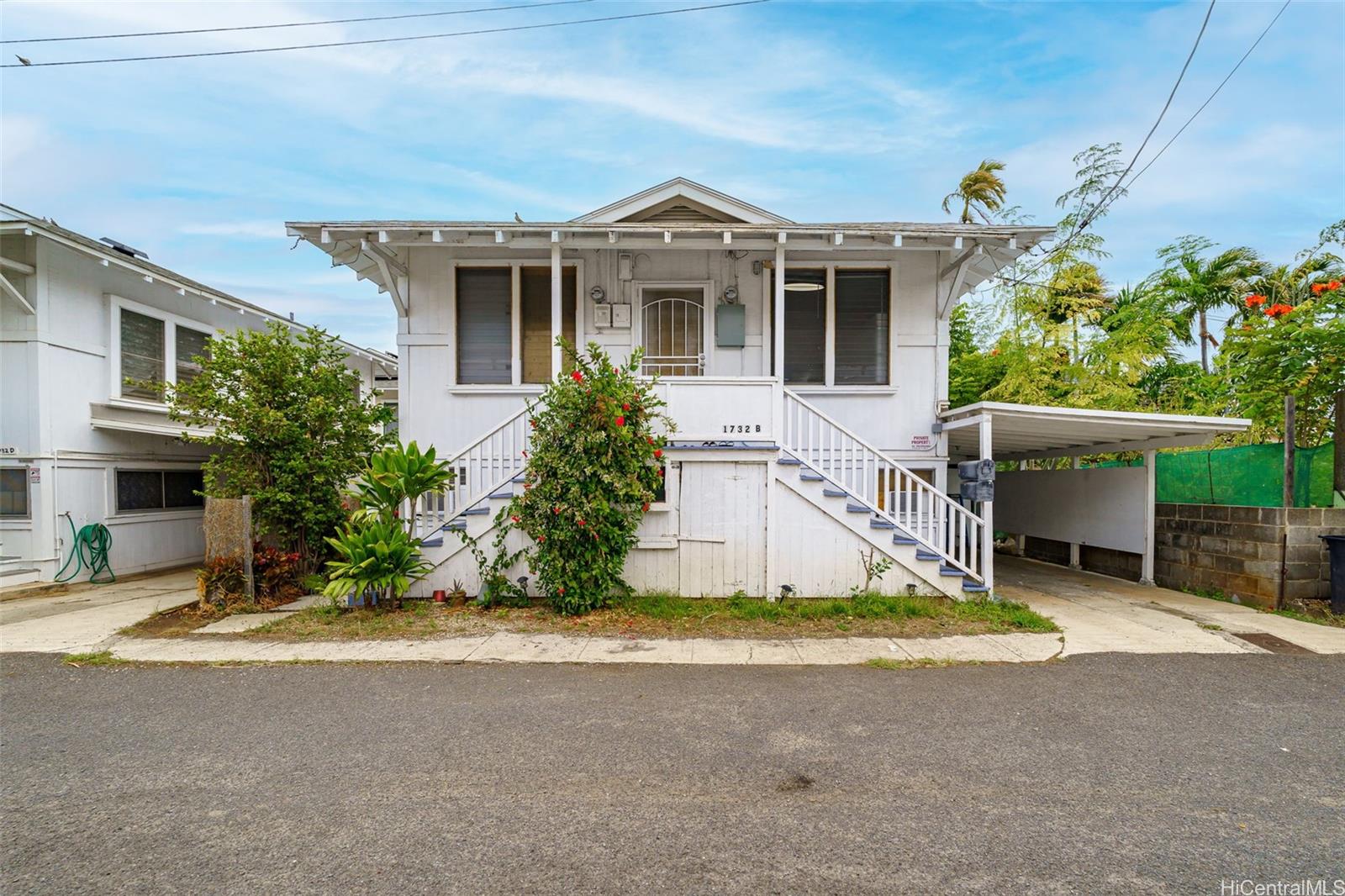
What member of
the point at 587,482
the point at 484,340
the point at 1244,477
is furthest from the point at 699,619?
the point at 1244,477

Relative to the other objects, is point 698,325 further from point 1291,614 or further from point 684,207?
point 1291,614

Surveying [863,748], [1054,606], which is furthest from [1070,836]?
[1054,606]

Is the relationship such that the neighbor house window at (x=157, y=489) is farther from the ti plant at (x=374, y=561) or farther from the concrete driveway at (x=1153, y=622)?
the concrete driveway at (x=1153, y=622)

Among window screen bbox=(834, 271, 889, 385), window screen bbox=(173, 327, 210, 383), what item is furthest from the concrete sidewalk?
window screen bbox=(173, 327, 210, 383)

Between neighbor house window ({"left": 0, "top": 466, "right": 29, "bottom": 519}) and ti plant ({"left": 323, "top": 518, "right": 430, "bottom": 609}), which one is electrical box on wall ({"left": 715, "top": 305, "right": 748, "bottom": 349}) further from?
neighbor house window ({"left": 0, "top": 466, "right": 29, "bottom": 519})

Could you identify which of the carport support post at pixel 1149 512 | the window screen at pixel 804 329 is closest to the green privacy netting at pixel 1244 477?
the carport support post at pixel 1149 512

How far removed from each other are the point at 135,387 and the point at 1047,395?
1690 cm

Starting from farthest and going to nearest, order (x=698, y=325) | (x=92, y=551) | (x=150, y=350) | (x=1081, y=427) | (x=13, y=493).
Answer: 1. (x=150, y=350)
2. (x=92, y=551)
3. (x=698, y=325)
4. (x=13, y=493)
5. (x=1081, y=427)

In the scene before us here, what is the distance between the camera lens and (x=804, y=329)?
30.3 feet

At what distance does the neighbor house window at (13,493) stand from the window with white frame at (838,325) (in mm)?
11067

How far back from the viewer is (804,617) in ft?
23.2

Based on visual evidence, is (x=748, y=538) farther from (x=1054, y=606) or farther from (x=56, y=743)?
(x=56, y=743)

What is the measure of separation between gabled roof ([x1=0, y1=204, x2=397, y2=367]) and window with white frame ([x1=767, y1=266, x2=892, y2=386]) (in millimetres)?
6417

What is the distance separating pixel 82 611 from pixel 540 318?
678cm
